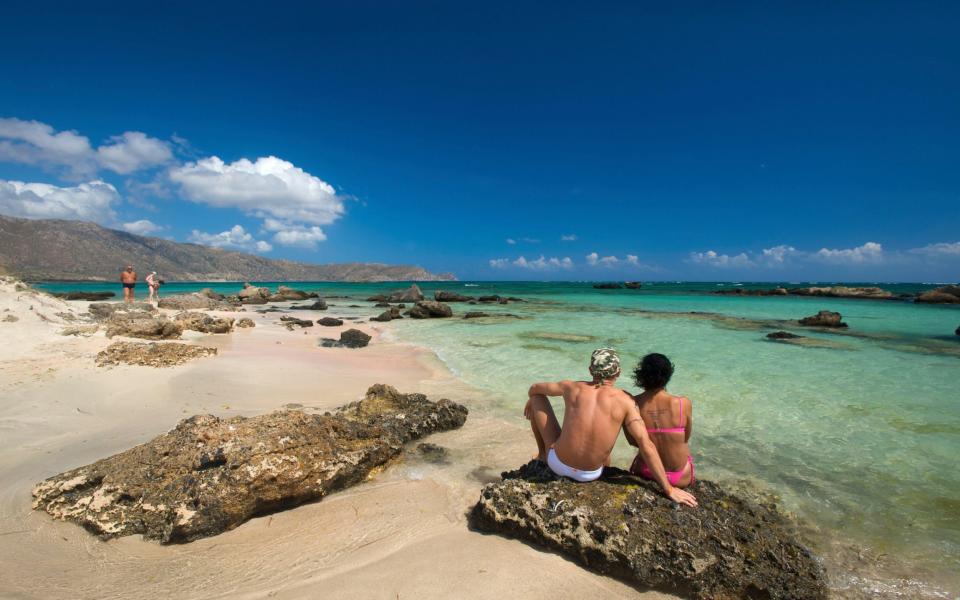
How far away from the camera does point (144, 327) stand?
Answer: 11.3m

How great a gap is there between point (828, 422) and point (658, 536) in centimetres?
623

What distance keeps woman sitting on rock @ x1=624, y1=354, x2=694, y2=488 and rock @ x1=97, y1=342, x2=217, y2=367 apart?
8.90 m

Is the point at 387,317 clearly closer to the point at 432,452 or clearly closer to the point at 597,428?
the point at 432,452

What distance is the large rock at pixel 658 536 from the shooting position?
284 cm

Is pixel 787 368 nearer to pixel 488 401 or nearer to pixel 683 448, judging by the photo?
pixel 488 401

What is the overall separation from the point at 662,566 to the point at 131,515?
4094 mm

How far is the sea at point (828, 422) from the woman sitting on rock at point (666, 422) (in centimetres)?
132

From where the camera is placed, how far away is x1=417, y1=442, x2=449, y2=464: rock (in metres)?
5.02

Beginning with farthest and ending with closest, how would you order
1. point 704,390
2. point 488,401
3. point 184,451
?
point 704,390 < point 488,401 < point 184,451

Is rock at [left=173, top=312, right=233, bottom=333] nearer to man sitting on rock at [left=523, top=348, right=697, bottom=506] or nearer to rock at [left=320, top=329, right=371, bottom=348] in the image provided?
rock at [left=320, top=329, right=371, bottom=348]

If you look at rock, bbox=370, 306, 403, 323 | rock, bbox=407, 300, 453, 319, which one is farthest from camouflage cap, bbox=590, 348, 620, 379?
rock, bbox=407, 300, 453, 319

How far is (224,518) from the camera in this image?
10.8ft

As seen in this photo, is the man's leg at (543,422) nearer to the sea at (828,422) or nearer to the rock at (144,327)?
the sea at (828,422)

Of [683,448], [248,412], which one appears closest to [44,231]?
[248,412]
